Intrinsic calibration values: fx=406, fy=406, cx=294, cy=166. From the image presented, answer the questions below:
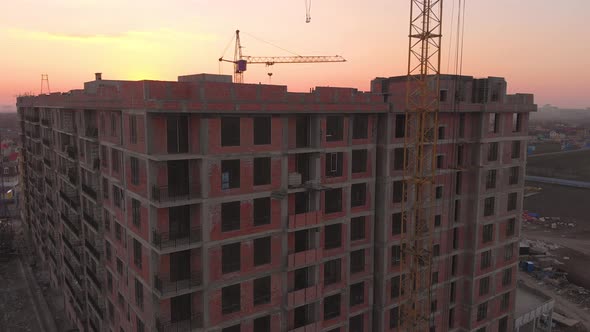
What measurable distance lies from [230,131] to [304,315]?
1824 cm

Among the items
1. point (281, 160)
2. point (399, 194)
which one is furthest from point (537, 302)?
point (281, 160)

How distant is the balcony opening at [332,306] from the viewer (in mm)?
38125

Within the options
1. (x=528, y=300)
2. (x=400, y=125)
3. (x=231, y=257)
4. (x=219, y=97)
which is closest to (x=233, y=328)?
(x=231, y=257)

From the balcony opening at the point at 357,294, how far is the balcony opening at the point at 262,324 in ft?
34.2

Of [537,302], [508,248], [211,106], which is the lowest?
[537,302]

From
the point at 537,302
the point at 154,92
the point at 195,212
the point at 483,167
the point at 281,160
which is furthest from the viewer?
the point at 537,302

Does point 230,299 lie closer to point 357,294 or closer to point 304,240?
point 304,240

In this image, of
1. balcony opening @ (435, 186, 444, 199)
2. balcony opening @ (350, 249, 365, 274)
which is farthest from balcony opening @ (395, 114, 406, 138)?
balcony opening @ (350, 249, 365, 274)

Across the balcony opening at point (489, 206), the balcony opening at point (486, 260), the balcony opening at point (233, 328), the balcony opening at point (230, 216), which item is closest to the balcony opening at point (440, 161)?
the balcony opening at point (489, 206)

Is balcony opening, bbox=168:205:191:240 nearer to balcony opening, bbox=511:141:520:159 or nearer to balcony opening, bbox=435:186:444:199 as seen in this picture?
balcony opening, bbox=435:186:444:199

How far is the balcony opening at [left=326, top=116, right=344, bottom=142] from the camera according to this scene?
118ft

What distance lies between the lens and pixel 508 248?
5031cm

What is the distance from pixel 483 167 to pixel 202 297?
3295cm

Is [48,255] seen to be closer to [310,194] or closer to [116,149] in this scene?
[116,149]
